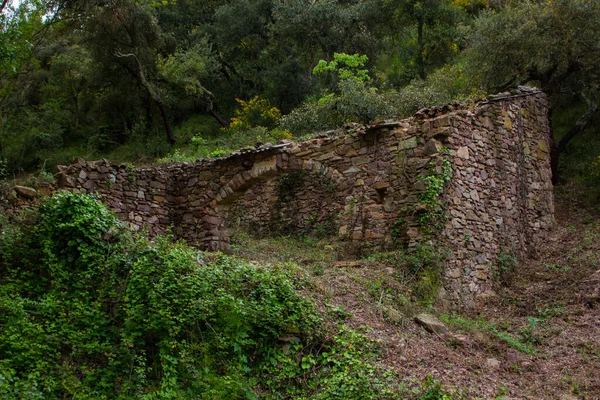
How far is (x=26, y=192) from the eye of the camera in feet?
29.0

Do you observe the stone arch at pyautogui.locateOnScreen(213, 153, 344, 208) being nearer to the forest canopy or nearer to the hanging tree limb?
the forest canopy

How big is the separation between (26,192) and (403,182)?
6.04 m

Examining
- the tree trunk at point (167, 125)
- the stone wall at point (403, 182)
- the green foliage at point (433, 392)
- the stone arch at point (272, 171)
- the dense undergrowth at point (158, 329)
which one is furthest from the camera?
the tree trunk at point (167, 125)

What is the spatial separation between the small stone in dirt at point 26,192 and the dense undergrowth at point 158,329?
4.36 ft

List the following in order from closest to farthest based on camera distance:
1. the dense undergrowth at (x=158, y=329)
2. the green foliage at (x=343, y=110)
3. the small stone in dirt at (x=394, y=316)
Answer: the dense undergrowth at (x=158, y=329) < the small stone in dirt at (x=394, y=316) < the green foliage at (x=343, y=110)

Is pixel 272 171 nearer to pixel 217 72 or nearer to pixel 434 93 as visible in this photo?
pixel 434 93

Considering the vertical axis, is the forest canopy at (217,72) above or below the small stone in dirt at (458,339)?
above

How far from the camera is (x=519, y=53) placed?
13805 millimetres

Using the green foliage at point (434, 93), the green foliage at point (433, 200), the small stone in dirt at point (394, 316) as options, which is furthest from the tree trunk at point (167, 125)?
the small stone in dirt at point (394, 316)

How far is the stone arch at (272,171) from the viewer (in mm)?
11172

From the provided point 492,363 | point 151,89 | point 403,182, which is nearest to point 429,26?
point 151,89

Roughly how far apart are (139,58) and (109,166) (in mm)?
11628

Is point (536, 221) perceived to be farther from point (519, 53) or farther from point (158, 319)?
point (158, 319)

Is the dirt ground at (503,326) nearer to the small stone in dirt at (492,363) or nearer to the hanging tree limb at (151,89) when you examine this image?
the small stone in dirt at (492,363)
